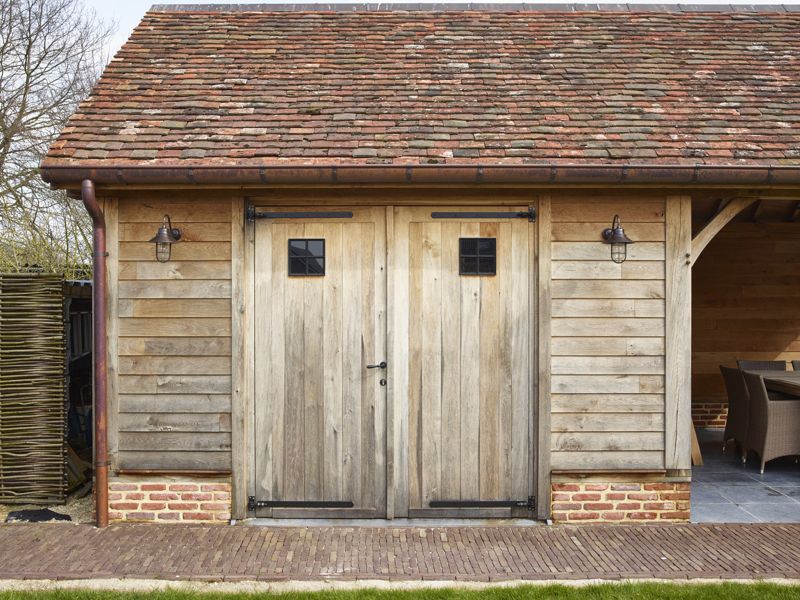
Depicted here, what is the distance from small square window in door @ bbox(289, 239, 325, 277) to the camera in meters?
4.77

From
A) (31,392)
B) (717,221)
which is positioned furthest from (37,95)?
(717,221)

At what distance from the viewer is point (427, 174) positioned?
4422 mm

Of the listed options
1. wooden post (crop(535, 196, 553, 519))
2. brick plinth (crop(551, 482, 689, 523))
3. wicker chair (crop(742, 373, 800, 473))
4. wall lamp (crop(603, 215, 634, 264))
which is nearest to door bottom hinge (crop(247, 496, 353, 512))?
wooden post (crop(535, 196, 553, 519))

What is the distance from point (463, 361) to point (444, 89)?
8.23 feet

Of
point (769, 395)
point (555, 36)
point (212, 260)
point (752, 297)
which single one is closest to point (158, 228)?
point (212, 260)

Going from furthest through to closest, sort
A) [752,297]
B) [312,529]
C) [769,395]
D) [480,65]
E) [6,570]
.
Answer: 1. [752,297]
2. [769,395]
3. [480,65]
4. [312,529]
5. [6,570]

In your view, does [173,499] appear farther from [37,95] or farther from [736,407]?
[37,95]

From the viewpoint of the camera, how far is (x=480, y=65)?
19.5 feet

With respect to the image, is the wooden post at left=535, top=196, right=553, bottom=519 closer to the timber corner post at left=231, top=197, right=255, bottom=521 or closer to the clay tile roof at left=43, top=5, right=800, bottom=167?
the clay tile roof at left=43, top=5, right=800, bottom=167

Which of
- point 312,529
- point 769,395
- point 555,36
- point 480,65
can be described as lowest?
point 312,529

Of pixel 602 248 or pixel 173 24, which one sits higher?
pixel 173 24

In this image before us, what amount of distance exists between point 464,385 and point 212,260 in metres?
2.20

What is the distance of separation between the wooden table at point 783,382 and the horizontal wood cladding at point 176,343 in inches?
207

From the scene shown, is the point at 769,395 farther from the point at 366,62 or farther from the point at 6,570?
the point at 6,570
